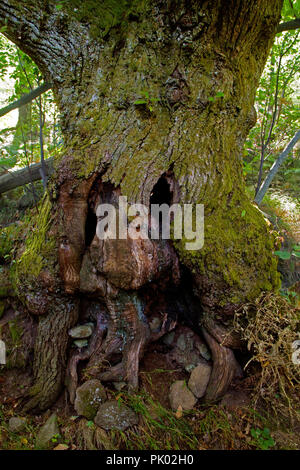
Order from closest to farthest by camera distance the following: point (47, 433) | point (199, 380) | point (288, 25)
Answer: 1. point (47, 433)
2. point (199, 380)
3. point (288, 25)

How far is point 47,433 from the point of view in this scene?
2064mm

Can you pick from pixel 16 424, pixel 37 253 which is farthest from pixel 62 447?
pixel 37 253

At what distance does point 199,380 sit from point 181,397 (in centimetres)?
21

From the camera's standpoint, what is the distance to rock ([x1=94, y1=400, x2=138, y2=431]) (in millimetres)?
1995

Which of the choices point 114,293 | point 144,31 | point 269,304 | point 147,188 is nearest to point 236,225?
point 269,304

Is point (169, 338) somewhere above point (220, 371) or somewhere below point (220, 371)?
above

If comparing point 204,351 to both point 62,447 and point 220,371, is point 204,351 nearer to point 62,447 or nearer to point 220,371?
point 220,371

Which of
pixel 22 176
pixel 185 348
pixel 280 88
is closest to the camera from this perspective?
pixel 185 348

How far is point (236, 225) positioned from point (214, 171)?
60 centimetres

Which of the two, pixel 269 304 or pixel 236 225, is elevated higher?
pixel 236 225

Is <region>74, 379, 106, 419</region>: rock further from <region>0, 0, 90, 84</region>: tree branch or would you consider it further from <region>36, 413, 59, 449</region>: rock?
<region>0, 0, 90, 84</region>: tree branch

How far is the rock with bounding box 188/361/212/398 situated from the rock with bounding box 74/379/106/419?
2.60ft

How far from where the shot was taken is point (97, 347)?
2412mm

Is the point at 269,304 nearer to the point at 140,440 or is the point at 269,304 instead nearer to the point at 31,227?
the point at 140,440
